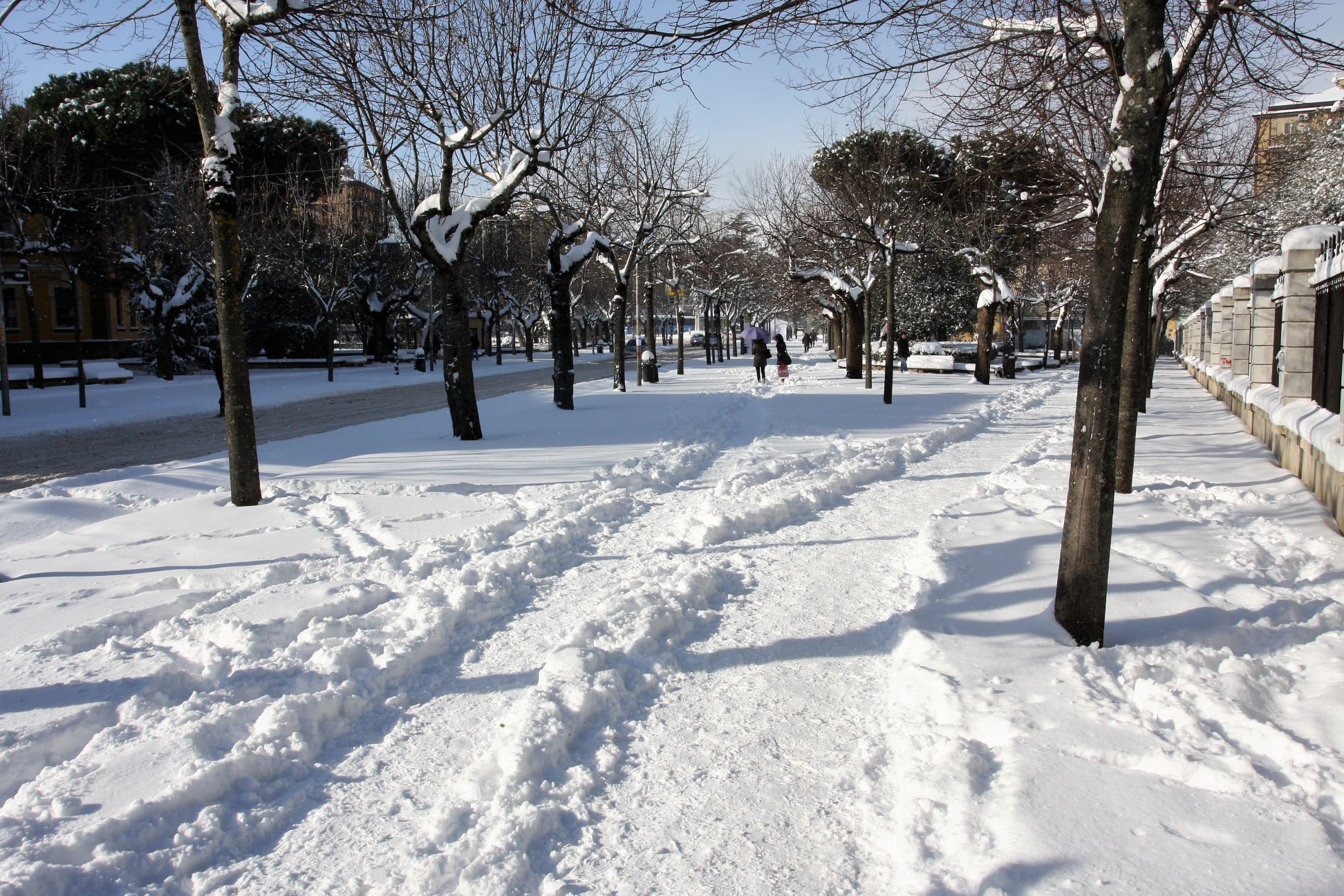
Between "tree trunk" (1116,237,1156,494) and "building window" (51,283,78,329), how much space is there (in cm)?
4522

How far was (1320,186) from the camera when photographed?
2636cm

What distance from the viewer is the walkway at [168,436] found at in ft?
40.4

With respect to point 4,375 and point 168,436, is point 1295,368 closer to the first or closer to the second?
point 168,436

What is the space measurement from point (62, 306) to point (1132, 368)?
4734 centimetres

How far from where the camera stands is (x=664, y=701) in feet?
13.2

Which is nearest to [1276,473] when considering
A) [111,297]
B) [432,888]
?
[432,888]

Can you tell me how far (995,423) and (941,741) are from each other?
13134 millimetres

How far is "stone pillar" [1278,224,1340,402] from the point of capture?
1033 centimetres

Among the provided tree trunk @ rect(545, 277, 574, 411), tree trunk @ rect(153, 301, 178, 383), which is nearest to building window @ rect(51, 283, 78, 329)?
tree trunk @ rect(153, 301, 178, 383)

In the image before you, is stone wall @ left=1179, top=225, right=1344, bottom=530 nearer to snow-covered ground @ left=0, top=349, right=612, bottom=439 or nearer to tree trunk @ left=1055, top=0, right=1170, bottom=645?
tree trunk @ left=1055, top=0, right=1170, bottom=645

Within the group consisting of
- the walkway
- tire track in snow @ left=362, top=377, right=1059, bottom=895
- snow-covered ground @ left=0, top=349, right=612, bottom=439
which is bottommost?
tire track in snow @ left=362, top=377, right=1059, bottom=895

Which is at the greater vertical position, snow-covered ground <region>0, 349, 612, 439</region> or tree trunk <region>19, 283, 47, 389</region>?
tree trunk <region>19, 283, 47, 389</region>

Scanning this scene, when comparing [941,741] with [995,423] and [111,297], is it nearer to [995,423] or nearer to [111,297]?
[995,423]

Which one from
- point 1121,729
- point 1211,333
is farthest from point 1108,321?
point 1211,333
